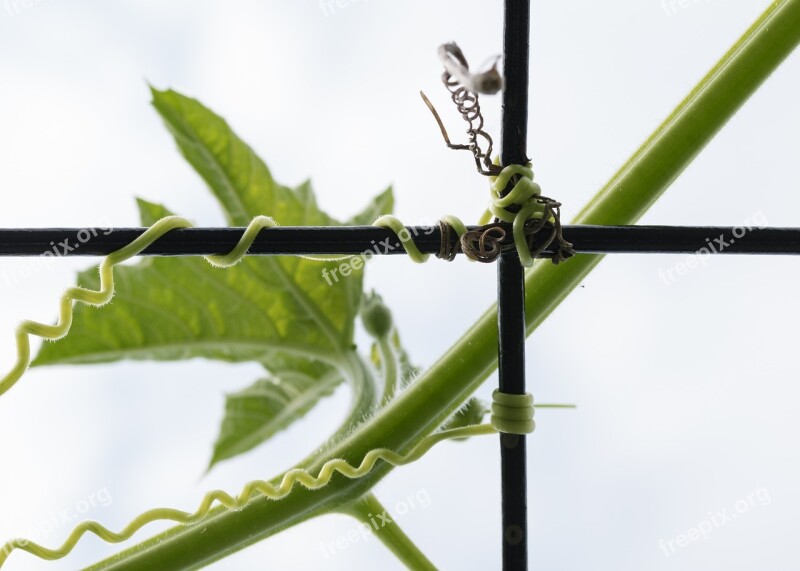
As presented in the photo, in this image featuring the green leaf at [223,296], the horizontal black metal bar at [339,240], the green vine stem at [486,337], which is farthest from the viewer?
the green leaf at [223,296]

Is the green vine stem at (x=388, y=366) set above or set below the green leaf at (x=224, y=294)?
below

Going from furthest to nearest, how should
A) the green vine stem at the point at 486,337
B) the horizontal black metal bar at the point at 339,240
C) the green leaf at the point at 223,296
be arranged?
the green leaf at the point at 223,296 < the green vine stem at the point at 486,337 < the horizontal black metal bar at the point at 339,240

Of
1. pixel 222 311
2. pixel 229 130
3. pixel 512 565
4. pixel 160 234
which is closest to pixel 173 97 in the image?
pixel 229 130

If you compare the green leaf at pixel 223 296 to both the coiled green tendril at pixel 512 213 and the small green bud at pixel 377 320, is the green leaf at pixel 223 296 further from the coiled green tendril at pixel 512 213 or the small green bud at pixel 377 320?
the coiled green tendril at pixel 512 213

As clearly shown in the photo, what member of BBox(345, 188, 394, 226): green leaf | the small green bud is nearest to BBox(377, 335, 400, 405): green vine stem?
the small green bud

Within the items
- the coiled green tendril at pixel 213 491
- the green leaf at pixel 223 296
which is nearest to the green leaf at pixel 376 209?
the green leaf at pixel 223 296

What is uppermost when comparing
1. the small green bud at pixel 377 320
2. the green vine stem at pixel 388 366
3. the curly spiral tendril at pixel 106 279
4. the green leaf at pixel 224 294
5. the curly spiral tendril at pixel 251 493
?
the green leaf at pixel 224 294
